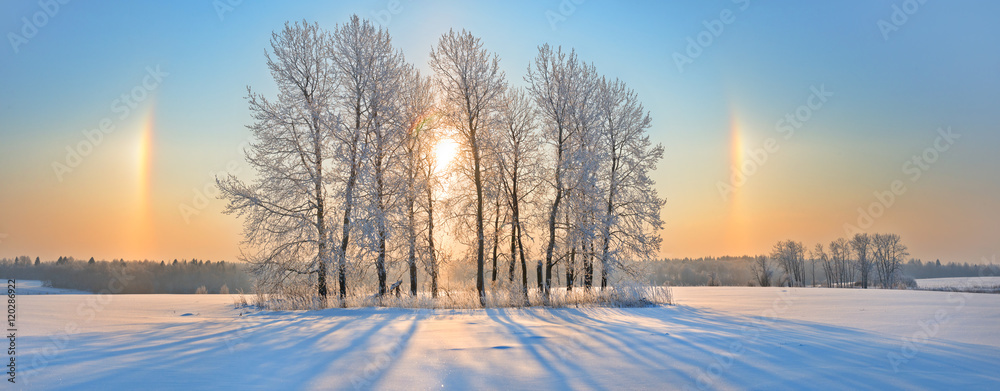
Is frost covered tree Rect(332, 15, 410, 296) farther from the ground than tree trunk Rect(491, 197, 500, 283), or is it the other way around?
frost covered tree Rect(332, 15, 410, 296)

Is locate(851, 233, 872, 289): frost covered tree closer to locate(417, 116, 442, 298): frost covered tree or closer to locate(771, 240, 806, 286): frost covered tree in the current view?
locate(771, 240, 806, 286): frost covered tree

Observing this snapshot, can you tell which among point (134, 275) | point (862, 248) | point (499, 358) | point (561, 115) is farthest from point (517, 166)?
point (862, 248)

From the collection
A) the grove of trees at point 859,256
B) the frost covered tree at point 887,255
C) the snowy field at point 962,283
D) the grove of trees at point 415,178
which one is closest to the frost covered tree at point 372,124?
the grove of trees at point 415,178

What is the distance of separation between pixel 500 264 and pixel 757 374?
19954 mm

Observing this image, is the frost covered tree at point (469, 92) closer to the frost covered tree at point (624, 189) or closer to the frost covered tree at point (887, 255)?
the frost covered tree at point (624, 189)

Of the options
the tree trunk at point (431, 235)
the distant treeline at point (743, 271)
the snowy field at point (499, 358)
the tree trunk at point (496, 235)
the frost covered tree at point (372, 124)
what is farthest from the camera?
the distant treeline at point (743, 271)

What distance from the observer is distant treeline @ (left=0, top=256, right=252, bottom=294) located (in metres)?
39.4

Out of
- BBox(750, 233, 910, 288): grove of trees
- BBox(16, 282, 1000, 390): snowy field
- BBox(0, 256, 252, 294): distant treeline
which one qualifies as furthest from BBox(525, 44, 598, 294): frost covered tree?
BBox(750, 233, 910, 288): grove of trees

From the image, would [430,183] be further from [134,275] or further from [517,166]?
[134,275]

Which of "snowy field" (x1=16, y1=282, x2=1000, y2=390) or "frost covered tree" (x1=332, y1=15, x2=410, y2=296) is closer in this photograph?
"snowy field" (x1=16, y1=282, x2=1000, y2=390)

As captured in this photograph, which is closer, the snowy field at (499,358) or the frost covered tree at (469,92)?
the snowy field at (499,358)

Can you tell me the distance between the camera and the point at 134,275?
5403cm

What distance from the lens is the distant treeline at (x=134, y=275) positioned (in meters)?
39.4

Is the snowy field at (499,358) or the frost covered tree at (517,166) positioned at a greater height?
the frost covered tree at (517,166)
